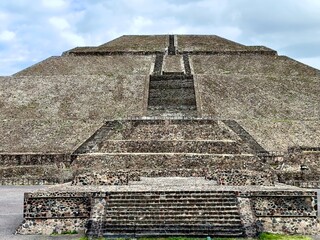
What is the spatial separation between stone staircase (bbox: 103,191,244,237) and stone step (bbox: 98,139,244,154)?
27.2ft

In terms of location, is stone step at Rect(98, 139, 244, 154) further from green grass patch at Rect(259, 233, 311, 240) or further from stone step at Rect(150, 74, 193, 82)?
stone step at Rect(150, 74, 193, 82)

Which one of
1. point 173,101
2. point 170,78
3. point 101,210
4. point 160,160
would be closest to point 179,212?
point 101,210

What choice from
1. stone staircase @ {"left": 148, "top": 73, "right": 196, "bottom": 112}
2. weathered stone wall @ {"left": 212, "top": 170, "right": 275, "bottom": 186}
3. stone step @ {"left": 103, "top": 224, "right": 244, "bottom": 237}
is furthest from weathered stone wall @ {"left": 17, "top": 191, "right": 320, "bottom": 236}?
stone staircase @ {"left": 148, "top": 73, "right": 196, "bottom": 112}

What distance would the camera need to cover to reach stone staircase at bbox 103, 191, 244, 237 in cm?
1144

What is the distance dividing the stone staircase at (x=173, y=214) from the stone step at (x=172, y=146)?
8298mm

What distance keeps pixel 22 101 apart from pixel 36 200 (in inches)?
902

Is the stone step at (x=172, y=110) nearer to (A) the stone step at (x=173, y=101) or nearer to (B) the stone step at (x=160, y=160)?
(A) the stone step at (x=173, y=101)

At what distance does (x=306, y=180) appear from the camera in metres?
21.8

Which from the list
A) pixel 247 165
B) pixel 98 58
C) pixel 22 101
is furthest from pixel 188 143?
pixel 98 58

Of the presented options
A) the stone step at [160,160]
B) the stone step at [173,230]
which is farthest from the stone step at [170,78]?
the stone step at [173,230]

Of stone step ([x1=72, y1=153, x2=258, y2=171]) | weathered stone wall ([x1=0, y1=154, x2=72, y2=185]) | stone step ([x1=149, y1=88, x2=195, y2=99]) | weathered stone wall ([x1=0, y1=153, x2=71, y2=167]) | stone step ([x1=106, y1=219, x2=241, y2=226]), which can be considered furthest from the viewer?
stone step ([x1=149, y1=88, x2=195, y2=99])

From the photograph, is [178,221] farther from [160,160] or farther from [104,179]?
[160,160]

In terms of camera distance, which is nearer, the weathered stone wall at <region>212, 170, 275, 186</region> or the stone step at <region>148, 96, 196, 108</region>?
the weathered stone wall at <region>212, 170, 275, 186</region>

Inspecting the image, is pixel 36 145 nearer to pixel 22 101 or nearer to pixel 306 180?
pixel 22 101
